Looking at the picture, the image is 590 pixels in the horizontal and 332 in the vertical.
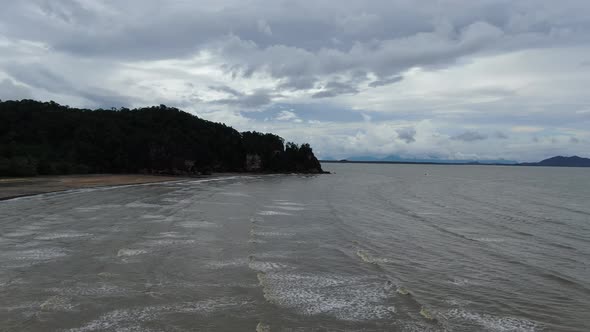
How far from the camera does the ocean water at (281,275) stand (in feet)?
33.5

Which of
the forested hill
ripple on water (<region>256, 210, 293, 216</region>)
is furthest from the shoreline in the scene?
ripple on water (<region>256, 210, 293, 216</region>)

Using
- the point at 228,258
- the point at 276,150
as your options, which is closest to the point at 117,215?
the point at 228,258

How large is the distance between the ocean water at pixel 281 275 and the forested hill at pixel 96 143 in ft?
180

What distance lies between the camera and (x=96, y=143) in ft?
309

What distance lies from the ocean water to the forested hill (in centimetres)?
5479

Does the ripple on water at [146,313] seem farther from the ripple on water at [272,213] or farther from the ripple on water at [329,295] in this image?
the ripple on water at [272,213]

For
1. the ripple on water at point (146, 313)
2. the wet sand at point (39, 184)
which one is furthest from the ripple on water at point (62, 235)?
the wet sand at point (39, 184)

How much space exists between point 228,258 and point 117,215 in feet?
49.1

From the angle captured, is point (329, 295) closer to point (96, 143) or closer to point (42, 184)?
point (42, 184)

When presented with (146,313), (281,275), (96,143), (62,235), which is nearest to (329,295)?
(281,275)

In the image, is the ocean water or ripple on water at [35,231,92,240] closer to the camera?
the ocean water

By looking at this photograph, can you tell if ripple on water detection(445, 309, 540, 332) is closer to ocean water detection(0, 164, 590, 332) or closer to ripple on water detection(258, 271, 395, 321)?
ocean water detection(0, 164, 590, 332)

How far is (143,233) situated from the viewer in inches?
846

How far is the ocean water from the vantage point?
33.5 feet
